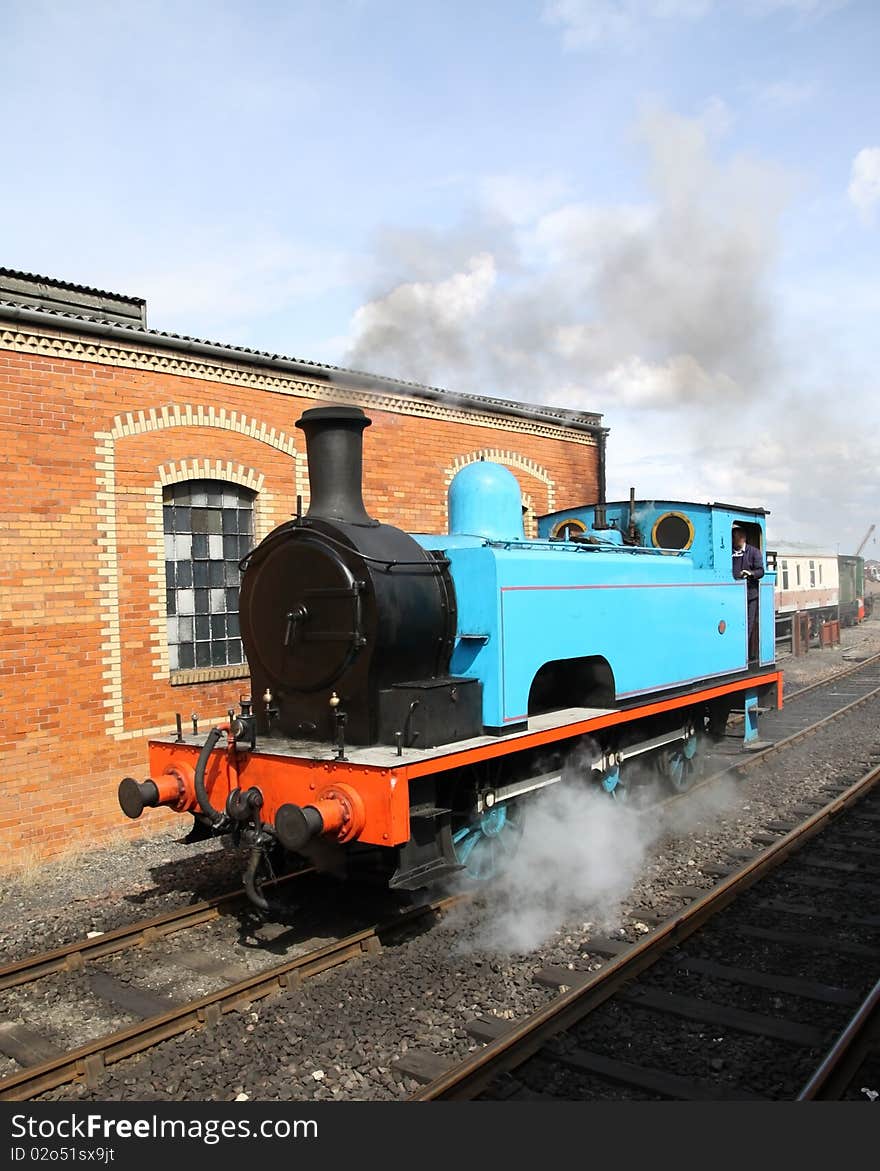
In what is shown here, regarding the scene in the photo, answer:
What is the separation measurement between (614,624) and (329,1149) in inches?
167

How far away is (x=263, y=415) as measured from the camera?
29.0 ft

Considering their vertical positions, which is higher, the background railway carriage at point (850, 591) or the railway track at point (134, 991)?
the background railway carriage at point (850, 591)

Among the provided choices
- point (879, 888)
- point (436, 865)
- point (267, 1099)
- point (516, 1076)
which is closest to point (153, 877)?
point (436, 865)

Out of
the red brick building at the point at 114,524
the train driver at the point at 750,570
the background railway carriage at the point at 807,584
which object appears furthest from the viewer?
the background railway carriage at the point at 807,584

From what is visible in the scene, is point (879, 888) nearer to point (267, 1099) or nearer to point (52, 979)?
point (267, 1099)

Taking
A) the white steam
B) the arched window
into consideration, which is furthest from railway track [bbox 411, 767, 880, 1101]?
the arched window

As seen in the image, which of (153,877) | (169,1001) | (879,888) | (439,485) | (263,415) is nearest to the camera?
(169,1001)

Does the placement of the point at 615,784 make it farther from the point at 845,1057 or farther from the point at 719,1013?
the point at 845,1057

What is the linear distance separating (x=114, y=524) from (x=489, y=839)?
4.28 metres

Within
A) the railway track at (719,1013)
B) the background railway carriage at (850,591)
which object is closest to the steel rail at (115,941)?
the railway track at (719,1013)

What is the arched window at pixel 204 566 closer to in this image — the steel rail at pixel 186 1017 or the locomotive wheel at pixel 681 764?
the steel rail at pixel 186 1017

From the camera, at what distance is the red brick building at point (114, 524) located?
709 cm
